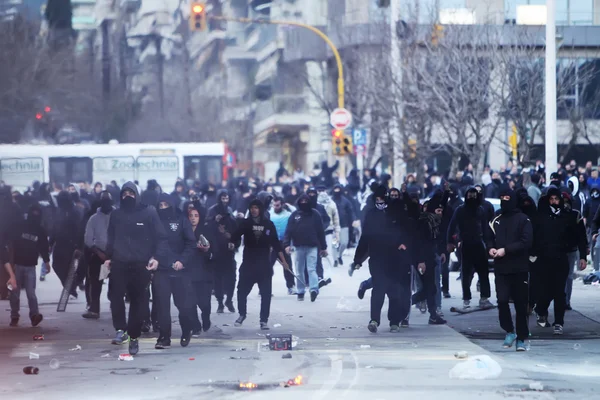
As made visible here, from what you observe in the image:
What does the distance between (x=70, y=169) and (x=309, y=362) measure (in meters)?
32.2

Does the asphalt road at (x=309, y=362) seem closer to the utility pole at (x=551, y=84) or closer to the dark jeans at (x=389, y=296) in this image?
the dark jeans at (x=389, y=296)

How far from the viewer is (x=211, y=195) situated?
91.9 feet

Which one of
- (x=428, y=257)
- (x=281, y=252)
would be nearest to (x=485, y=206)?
(x=428, y=257)

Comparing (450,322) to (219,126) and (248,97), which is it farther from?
(248,97)

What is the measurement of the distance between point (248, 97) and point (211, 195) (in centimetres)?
5121

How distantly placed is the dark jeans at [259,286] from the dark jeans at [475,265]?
9.83ft

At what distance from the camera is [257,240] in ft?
51.6

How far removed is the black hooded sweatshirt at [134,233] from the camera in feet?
42.7

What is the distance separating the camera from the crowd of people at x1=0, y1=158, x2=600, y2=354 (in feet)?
42.8

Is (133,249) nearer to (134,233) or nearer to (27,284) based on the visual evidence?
(134,233)

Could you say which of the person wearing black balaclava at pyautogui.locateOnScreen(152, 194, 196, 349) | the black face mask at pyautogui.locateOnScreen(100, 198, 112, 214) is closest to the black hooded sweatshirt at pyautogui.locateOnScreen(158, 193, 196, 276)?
the person wearing black balaclava at pyautogui.locateOnScreen(152, 194, 196, 349)

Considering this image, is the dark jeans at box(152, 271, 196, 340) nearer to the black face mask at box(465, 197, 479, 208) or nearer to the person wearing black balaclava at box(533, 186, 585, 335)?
the person wearing black balaclava at box(533, 186, 585, 335)

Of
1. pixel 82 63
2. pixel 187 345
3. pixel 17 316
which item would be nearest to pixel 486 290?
pixel 187 345

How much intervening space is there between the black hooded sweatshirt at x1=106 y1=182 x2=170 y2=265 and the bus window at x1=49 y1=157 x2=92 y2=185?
30.4 metres
